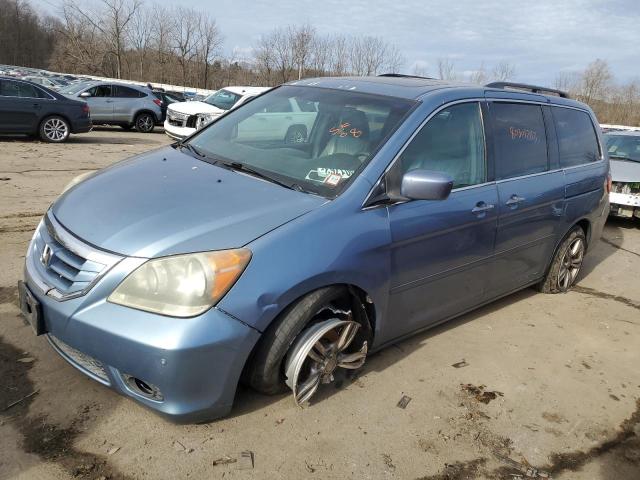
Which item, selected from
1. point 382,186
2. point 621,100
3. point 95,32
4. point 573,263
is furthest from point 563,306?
point 95,32

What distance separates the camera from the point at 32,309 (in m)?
2.63

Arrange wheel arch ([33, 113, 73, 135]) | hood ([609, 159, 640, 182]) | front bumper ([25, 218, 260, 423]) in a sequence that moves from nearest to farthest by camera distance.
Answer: front bumper ([25, 218, 260, 423]) < hood ([609, 159, 640, 182]) < wheel arch ([33, 113, 73, 135])

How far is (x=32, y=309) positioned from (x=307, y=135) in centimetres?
192

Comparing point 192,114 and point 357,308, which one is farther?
point 192,114

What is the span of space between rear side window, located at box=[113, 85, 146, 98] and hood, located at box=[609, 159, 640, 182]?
14365 millimetres

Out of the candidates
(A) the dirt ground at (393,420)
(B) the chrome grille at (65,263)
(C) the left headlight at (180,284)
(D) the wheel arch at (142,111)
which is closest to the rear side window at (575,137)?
(A) the dirt ground at (393,420)

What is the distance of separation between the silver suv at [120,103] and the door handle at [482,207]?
15.4 meters

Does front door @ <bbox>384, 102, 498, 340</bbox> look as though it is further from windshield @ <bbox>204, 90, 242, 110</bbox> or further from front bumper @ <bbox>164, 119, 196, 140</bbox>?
windshield @ <bbox>204, 90, 242, 110</bbox>

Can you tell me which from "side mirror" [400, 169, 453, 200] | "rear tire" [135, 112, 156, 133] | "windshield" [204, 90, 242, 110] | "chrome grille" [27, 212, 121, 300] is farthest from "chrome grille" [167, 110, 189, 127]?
"side mirror" [400, 169, 453, 200]

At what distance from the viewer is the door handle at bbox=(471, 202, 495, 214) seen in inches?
140

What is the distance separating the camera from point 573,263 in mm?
5238

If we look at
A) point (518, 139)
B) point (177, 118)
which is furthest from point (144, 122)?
point (518, 139)

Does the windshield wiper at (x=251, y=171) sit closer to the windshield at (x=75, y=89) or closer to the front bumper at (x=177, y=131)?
the front bumper at (x=177, y=131)

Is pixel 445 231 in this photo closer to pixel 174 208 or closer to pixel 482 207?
pixel 482 207
